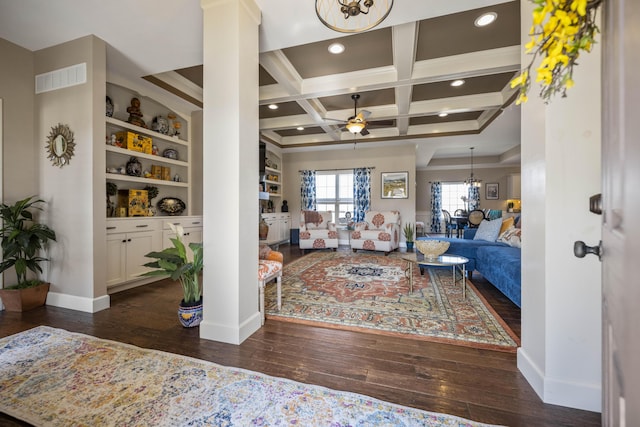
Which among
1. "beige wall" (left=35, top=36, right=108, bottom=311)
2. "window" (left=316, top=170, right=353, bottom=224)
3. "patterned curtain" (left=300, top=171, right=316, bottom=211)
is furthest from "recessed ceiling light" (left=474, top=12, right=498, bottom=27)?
"patterned curtain" (left=300, top=171, right=316, bottom=211)

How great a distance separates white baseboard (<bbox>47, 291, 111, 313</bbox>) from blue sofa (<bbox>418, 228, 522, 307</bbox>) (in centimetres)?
390

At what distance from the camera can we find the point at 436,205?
10.3 metres

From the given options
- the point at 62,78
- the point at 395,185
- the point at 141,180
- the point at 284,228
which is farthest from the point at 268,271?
the point at 395,185

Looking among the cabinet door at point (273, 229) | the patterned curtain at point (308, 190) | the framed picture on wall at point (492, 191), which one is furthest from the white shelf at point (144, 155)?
the framed picture on wall at point (492, 191)

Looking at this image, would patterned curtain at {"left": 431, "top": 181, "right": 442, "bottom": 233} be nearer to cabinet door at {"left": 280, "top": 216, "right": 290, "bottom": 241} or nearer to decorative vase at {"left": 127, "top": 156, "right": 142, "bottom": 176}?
cabinet door at {"left": 280, "top": 216, "right": 290, "bottom": 241}

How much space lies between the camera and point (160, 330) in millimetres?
2166

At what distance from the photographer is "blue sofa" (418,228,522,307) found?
7.85 ft

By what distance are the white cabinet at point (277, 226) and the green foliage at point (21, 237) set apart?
12.6ft

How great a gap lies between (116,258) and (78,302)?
0.57 m

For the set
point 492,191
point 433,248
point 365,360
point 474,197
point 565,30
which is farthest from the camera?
point 474,197

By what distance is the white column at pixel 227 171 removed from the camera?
77.8 inches

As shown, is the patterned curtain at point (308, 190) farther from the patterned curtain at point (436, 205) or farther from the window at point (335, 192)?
the patterned curtain at point (436, 205)

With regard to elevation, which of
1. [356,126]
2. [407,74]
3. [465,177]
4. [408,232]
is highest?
[407,74]

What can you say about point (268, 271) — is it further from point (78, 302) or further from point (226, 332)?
point (78, 302)
